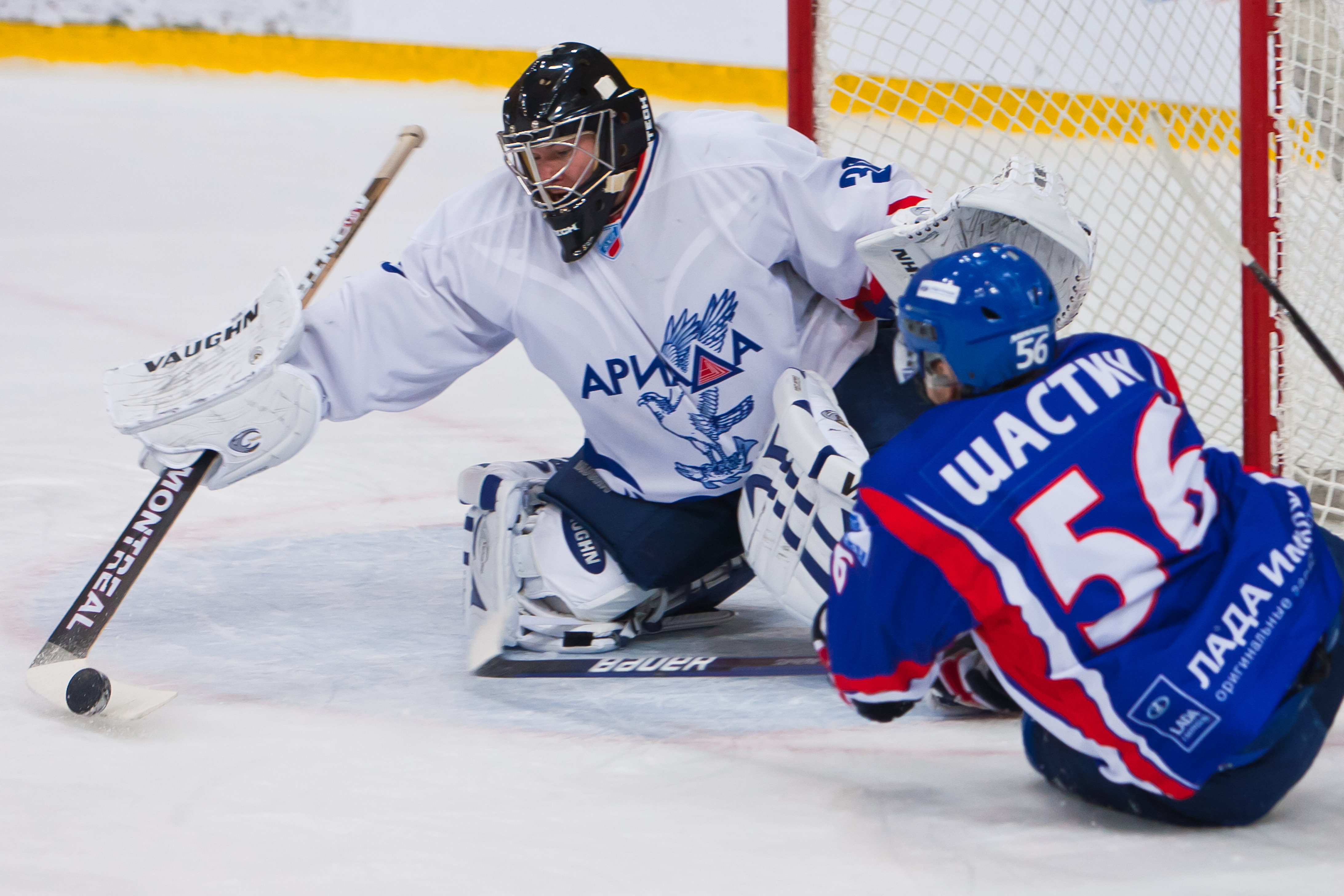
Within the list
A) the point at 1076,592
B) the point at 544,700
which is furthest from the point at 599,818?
the point at 1076,592

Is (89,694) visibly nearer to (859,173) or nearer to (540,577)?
(540,577)

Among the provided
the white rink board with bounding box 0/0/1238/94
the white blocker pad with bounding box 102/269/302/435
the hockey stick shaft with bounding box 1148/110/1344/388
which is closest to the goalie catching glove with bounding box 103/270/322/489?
the white blocker pad with bounding box 102/269/302/435

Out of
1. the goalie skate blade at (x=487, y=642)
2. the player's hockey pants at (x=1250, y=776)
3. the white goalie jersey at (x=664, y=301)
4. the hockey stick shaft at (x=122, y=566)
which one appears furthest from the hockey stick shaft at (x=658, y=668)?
the player's hockey pants at (x=1250, y=776)

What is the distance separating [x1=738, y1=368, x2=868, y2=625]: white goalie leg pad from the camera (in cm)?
205

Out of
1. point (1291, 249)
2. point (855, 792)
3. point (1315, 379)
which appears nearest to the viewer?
point (855, 792)

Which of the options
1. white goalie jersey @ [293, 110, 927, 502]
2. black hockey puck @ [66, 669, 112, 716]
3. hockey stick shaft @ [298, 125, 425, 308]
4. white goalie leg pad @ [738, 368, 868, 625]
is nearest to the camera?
black hockey puck @ [66, 669, 112, 716]

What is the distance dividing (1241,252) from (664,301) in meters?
0.81

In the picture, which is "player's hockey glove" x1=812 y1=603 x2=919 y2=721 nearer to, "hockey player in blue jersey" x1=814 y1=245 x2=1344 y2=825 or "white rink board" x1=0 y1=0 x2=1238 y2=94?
"hockey player in blue jersey" x1=814 y1=245 x2=1344 y2=825

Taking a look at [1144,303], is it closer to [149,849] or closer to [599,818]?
[599,818]

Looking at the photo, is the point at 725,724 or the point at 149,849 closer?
the point at 149,849

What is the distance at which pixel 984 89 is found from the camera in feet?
10.2

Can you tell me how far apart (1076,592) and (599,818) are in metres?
0.58

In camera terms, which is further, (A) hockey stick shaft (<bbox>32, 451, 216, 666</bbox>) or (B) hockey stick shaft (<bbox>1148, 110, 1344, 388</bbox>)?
(A) hockey stick shaft (<bbox>32, 451, 216, 666</bbox>)

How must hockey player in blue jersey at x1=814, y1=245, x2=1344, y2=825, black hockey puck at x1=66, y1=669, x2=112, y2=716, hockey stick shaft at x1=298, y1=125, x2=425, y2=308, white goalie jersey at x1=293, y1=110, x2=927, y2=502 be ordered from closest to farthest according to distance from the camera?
1. hockey player in blue jersey at x1=814, y1=245, x2=1344, y2=825
2. black hockey puck at x1=66, y1=669, x2=112, y2=716
3. white goalie jersey at x1=293, y1=110, x2=927, y2=502
4. hockey stick shaft at x1=298, y1=125, x2=425, y2=308
